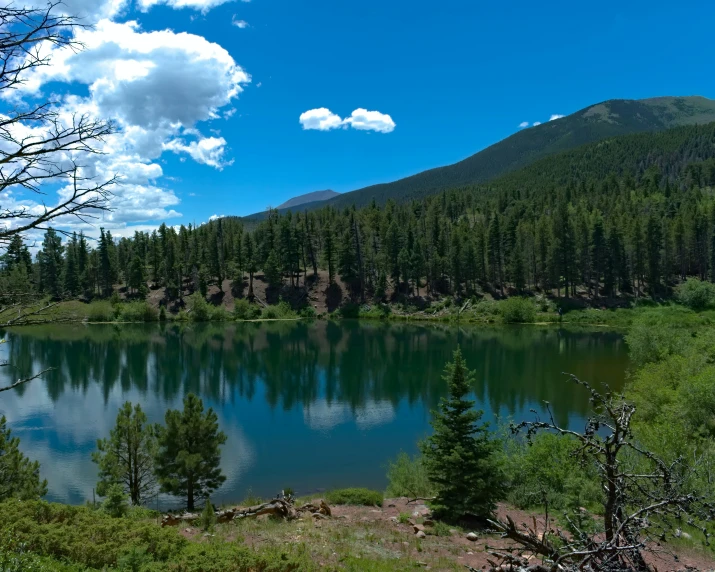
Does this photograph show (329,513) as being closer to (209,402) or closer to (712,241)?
(209,402)

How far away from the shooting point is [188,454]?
60.1 ft

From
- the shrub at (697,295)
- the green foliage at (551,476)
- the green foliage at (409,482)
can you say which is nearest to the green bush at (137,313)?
the green foliage at (409,482)

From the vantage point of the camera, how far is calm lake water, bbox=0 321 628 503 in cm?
2508

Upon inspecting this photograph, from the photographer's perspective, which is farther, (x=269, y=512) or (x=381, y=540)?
(x=269, y=512)

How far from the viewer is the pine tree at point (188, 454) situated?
1828 cm

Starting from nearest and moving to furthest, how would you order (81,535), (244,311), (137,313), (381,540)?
1. (81,535)
2. (381,540)
3. (137,313)
4. (244,311)

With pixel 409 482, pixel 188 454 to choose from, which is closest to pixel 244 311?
pixel 188 454

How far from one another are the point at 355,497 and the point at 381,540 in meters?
4.99

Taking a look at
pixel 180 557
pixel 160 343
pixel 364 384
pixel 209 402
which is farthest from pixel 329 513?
pixel 160 343

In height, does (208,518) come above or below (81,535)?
below

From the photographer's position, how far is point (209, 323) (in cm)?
8462

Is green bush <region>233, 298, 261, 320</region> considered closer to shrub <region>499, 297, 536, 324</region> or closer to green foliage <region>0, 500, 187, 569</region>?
shrub <region>499, 297, 536, 324</region>

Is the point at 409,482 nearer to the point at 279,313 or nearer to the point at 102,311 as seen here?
the point at 279,313

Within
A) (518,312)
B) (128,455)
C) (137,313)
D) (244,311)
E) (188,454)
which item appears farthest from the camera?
(244,311)
